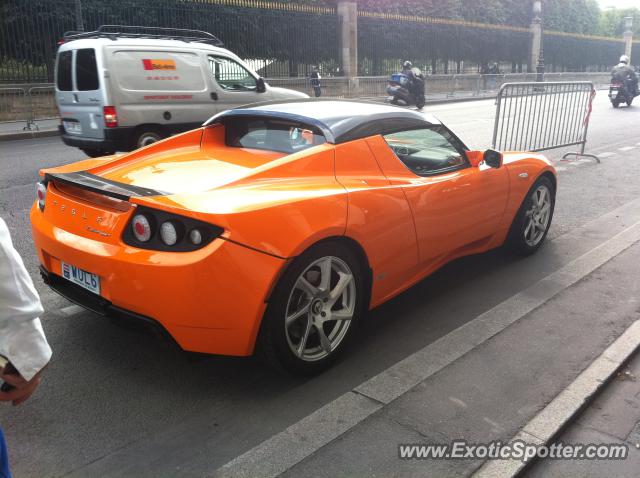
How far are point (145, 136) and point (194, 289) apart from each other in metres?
7.72

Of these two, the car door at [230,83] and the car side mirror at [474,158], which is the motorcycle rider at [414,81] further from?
the car side mirror at [474,158]

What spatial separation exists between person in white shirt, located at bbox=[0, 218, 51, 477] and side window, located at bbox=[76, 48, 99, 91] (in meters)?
8.70

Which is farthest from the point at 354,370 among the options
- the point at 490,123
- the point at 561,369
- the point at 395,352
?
the point at 490,123

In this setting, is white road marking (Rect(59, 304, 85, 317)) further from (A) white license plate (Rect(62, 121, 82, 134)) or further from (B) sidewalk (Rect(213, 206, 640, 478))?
(A) white license plate (Rect(62, 121, 82, 134))

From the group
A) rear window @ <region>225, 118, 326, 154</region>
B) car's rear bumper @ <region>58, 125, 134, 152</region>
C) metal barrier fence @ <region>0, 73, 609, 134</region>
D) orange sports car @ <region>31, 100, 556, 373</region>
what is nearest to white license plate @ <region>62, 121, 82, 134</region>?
car's rear bumper @ <region>58, 125, 134, 152</region>

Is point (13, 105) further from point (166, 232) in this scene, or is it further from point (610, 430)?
point (610, 430)

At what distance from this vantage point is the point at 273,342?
2.87 metres

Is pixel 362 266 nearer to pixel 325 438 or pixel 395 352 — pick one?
pixel 395 352

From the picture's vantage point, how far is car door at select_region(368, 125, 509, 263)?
3.66 metres

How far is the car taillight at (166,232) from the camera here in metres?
2.66

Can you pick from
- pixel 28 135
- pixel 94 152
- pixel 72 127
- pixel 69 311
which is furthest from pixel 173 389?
pixel 28 135

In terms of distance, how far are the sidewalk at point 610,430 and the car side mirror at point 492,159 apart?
1.64 meters

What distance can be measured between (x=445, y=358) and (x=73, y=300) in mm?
2008

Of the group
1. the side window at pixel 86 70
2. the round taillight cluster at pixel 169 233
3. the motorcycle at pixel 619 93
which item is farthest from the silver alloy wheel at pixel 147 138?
the motorcycle at pixel 619 93
